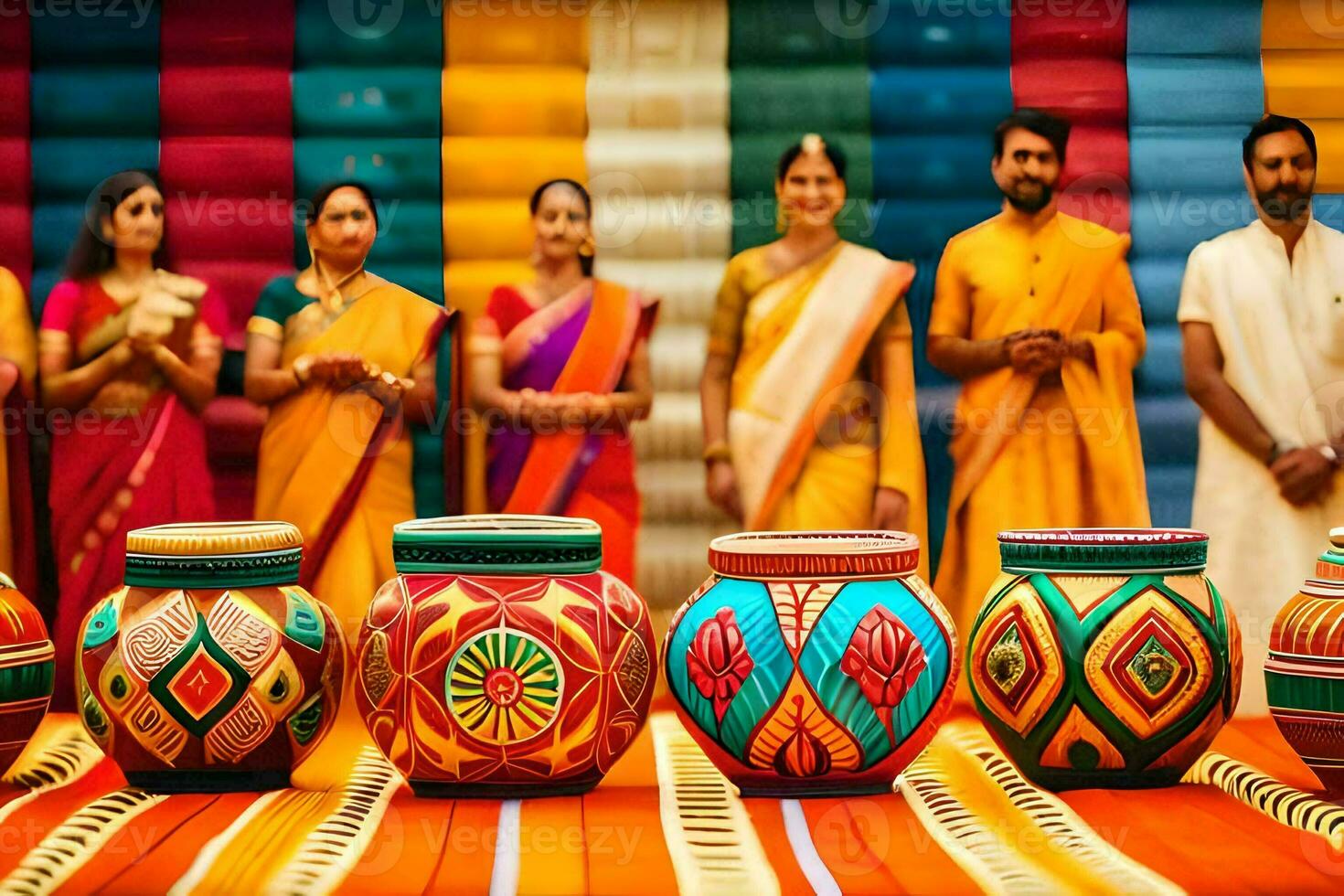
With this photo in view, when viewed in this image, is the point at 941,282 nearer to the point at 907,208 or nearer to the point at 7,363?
the point at 907,208

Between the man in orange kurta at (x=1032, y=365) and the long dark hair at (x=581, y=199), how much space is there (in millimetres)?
575

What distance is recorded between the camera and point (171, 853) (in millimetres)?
1682

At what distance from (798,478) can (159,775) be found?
43.3 inches

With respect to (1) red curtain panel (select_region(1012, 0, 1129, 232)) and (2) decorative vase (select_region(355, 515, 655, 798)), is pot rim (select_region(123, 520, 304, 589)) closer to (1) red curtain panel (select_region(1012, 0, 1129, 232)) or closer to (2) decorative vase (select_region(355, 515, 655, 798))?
(2) decorative vase (select_region(355, 515, 655, 798))

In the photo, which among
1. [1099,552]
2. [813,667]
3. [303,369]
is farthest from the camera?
[303,369]

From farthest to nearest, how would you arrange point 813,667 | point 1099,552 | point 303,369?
point 303,369, point 1099,552, point 813,667

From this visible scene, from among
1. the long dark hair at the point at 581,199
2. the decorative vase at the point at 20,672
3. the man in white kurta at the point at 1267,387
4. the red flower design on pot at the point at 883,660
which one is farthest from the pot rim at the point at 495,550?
the man in white kurta at the point at 1267,387

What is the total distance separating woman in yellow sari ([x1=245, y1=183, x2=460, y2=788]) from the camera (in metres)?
2.50

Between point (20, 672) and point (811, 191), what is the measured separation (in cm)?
140

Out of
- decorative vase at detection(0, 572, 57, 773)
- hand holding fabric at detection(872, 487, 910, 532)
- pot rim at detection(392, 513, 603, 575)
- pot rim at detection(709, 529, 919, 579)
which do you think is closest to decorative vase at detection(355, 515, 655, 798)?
pot rim at detection(392, 513, 603, 575)

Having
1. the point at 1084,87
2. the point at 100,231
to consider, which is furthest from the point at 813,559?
the point at 100,231

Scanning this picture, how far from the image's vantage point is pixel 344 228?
2.53m

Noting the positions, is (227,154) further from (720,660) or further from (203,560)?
(720,660)

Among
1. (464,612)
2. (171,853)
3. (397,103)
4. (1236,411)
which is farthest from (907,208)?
(171,853)
